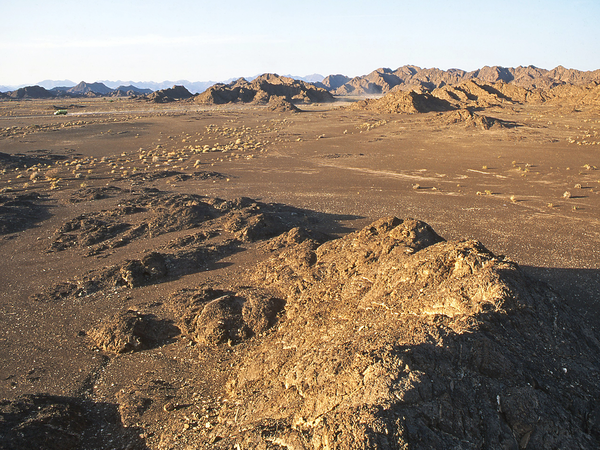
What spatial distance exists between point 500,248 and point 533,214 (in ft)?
16.0

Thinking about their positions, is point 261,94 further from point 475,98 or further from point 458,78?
point 458,78

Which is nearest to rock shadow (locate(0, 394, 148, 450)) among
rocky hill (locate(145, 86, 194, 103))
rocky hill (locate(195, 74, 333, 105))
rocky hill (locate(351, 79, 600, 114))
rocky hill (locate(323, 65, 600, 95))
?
rocky hill (locate(351, 79, 600, 114))

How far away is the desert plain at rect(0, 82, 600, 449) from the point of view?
13.1ft

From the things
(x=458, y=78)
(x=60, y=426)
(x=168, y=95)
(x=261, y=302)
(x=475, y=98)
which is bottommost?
(x=60, y=426)

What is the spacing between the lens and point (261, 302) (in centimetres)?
795

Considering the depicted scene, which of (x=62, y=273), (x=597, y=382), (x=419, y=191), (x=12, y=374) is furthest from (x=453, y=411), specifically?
(x=419, y=191)

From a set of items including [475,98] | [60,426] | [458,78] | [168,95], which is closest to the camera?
[60,426]

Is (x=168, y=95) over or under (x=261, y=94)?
over

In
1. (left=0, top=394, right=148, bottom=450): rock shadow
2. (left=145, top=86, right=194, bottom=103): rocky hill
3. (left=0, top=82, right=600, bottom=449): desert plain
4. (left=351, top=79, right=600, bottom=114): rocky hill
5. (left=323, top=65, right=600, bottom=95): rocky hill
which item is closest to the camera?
(left=0, top=82, right=600, bottom=449): desert plain

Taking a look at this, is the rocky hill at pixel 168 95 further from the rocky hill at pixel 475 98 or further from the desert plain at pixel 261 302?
the desert plain at pixel 261 302

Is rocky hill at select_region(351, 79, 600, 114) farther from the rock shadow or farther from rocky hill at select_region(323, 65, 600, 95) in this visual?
the rock shadow

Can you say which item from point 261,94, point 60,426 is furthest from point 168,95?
point 60,426

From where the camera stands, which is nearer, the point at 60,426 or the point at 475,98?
the point at 60,426

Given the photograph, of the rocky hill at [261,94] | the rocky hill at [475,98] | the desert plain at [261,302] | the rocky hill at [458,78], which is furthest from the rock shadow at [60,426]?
the rocky hill at [458,78]
